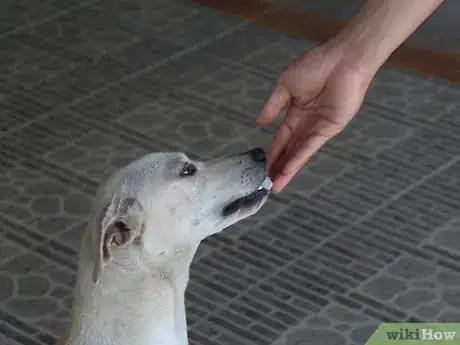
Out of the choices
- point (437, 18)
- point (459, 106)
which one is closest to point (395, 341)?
point (459, 106)

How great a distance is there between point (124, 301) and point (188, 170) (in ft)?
1.10

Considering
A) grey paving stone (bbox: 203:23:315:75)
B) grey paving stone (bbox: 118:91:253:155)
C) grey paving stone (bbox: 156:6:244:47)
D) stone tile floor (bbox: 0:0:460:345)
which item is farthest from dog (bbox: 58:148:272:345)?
grey paving stone (bbox: 156:6:244:47)

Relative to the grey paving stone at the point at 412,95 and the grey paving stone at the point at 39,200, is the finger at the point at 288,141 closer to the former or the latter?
the grey paving stone at the point at 39,200

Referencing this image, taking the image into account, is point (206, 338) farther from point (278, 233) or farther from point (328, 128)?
point (328, 128)

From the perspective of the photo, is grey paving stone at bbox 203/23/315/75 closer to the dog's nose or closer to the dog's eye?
the dog's nose

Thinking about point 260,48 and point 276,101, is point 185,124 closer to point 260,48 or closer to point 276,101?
point 260,48

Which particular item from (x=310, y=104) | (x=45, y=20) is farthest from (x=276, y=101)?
(x=45, y=20)

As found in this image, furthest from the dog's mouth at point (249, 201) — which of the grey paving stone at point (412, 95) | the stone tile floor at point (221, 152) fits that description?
the grey paving stone at point (412, 95)

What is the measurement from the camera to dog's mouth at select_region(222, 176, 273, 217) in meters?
2.13

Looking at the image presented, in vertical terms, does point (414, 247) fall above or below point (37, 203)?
above

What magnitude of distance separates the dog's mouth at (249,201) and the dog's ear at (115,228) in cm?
24

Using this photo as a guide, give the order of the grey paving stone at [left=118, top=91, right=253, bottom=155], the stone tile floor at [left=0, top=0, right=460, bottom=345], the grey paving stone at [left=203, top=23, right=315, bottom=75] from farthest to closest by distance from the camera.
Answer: the grey paving stone at [left=203, top=23, right=315, bottom=75]
the grey paving stone at [left=118, top=91, right=253, bottom=155]
the stone tile floor at [left=0, top=0, right=460, bottom=345]

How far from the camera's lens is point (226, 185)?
2146 mm

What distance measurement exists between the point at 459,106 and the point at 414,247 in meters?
0.91
